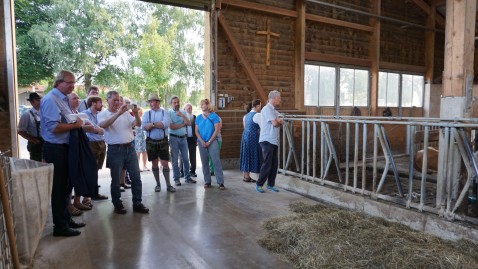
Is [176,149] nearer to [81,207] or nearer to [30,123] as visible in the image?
[81,207]

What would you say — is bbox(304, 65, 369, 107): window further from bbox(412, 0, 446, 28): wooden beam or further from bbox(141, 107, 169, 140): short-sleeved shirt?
bbox(141, 107, 169, 140): short-sleeved shirt

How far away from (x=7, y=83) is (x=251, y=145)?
4.15 m

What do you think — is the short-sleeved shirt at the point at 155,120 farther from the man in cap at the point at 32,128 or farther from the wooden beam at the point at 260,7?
the wooden beam at the point at 260,7

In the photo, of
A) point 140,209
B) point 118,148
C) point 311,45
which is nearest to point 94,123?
point 118,148

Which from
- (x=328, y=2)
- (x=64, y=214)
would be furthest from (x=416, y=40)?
(x=64, y=214)

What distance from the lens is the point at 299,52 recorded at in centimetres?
852

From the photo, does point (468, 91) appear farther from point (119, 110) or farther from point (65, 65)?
point (65, 65)

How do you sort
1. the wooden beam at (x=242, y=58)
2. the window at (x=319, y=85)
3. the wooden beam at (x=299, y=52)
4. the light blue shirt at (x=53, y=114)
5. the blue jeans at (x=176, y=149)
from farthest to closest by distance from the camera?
the window at (x=319, y=85) → the wooden beam at (x=299, y=52) → the wooden beam at (x=242, y=58) → the blue jeans at (x=176, y=149) → the light blue shirt at (x=53, y=114)

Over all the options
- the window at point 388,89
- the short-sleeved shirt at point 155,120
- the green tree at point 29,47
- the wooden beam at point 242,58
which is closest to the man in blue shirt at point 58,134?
the short-sleeved shirt at point 155,120

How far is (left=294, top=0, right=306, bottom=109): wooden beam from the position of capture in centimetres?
845

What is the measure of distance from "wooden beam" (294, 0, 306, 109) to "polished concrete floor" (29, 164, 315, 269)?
14.2 ft

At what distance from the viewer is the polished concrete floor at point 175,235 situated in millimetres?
2711

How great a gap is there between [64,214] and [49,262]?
2.18 feet

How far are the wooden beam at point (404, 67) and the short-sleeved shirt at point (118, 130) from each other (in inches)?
355
